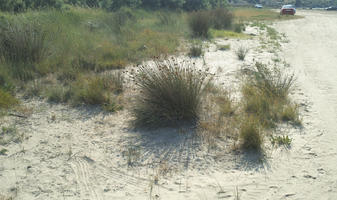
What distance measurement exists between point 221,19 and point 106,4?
8.16 metres

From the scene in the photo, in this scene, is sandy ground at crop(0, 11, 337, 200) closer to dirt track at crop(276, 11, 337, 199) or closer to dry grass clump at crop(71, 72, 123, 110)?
dirt track at crop(276, 11, 337, 199)

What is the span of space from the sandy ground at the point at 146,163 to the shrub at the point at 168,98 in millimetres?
277

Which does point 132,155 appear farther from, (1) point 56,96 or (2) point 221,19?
(2) point 221,19

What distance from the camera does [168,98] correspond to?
5395 millimetres

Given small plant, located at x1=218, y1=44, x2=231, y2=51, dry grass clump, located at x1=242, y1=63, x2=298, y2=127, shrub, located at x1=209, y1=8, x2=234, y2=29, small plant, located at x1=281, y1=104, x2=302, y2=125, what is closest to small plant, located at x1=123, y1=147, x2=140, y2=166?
dry grass clump, located at x1=242, y1=63, x2=298, y2=127

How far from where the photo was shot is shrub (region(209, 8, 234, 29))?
1898 cm

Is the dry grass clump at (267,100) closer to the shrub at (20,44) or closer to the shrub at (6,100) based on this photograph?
the shrub at (6,100)

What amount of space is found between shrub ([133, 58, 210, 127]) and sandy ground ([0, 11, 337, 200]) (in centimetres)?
28

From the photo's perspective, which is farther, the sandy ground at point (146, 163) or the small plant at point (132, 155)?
the small plant at point (132, 155)

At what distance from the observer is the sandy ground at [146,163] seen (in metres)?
3.78

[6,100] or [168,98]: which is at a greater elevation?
[168,98]

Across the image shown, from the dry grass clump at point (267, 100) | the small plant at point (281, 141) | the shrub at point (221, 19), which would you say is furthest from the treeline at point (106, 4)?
the small plant at point (281, 141)

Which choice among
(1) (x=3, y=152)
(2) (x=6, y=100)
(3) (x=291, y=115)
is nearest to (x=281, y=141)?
(3) (x=291, y=115)

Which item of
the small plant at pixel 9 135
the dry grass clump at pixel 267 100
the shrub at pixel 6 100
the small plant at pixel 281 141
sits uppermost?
the dry grass clump at pixel 267 100
